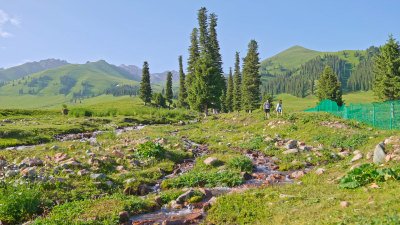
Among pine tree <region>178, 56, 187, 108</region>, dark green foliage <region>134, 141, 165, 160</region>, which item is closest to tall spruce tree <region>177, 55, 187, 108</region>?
pine tree <region>178, 56, 187, 108</region>

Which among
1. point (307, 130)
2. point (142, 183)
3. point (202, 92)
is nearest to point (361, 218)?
point (142, 183)

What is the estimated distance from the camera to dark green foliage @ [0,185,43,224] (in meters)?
6.43

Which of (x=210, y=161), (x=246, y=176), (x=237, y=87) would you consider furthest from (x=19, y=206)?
(x=237, y=87)

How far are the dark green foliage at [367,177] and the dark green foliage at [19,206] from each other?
876 cm

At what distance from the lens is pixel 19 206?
6.65m

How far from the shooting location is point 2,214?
639cm

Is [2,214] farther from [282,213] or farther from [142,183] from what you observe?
[282,213]

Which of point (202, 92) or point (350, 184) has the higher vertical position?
point (202, 92)

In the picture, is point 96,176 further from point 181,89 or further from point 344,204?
point 181,89

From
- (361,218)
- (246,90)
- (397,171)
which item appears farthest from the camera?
(246,90)

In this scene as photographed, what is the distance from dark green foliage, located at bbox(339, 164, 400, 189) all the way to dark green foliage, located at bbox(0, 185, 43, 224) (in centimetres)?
876

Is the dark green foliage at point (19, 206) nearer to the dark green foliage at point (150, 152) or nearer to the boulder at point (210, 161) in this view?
the dark green foliage at point (150, 152)

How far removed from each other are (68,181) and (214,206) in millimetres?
5703

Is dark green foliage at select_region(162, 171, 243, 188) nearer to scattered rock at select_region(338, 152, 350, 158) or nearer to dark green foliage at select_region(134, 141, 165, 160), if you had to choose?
dark green foliage at select_region(134, 141, 165, 160)
